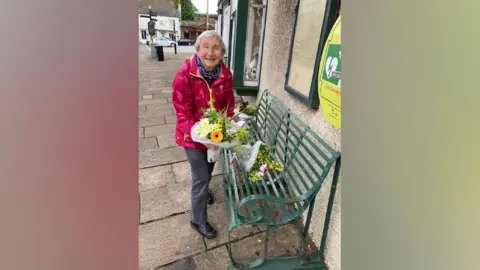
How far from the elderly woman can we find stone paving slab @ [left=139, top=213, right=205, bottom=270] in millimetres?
375

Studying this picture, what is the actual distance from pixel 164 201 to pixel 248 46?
3325 millimetres

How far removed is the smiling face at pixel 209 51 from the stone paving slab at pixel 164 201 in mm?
1436

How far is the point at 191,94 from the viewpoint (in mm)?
1988

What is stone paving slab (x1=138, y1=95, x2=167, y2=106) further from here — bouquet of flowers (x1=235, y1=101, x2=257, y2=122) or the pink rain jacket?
the pink rain jacket

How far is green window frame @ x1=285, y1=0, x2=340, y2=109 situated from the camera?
193cm

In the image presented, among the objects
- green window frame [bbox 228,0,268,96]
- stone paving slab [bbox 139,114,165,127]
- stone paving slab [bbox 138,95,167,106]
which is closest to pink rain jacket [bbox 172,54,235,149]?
green window frame [bbox 228,0,268,96]

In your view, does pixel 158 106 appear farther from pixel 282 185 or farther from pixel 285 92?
pixel 282 185

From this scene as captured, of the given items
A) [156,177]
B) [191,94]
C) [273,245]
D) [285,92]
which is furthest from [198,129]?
[156,177]
